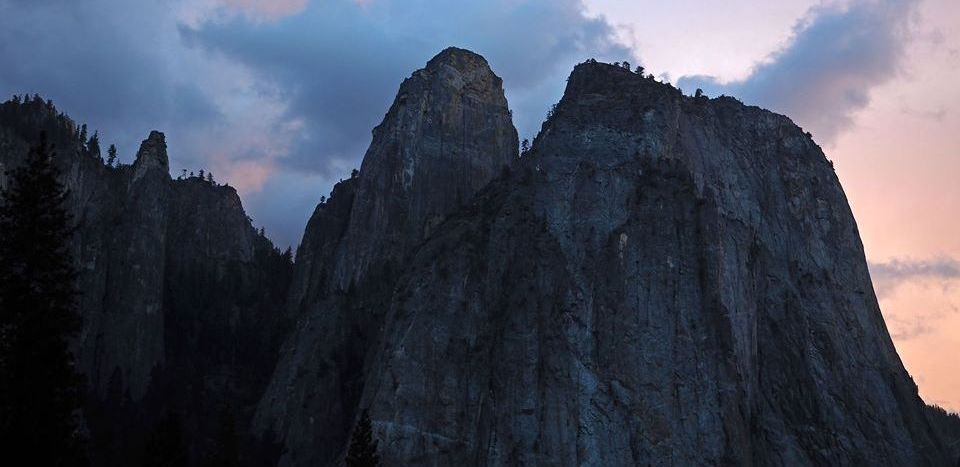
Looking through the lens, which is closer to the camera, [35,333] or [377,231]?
[35,333]

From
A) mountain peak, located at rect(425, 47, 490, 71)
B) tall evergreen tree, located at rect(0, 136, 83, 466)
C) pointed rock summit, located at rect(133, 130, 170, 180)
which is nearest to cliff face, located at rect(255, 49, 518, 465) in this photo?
mountain peak, located at rect(425, 47, 490, 71)

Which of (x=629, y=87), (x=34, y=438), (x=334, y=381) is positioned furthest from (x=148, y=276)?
(x=34, y=438)

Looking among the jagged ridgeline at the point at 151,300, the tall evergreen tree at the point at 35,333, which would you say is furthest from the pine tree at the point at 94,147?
A: the tall evergreen tree at the point at 35,333

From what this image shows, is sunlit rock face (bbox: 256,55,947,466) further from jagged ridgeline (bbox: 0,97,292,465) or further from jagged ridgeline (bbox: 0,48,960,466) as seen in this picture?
jagged ridgeline (bbox: 0,97,292,465)

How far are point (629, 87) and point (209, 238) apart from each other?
8044 cm

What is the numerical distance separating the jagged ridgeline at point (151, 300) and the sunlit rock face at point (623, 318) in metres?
15.6

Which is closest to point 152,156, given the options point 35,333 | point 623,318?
point 623,318

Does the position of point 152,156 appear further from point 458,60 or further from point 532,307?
point 532,307

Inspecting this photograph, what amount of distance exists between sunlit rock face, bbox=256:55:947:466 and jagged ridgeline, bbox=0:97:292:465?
1559 centimetres

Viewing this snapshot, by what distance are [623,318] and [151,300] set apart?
72328mm

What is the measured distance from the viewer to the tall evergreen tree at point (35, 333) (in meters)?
41.4

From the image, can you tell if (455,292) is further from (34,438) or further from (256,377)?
(34,438)

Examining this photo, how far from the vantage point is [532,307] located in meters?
105

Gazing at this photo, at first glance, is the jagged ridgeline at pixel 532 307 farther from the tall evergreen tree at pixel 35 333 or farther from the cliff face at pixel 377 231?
the tall evergreen tree at pixel 35 333
